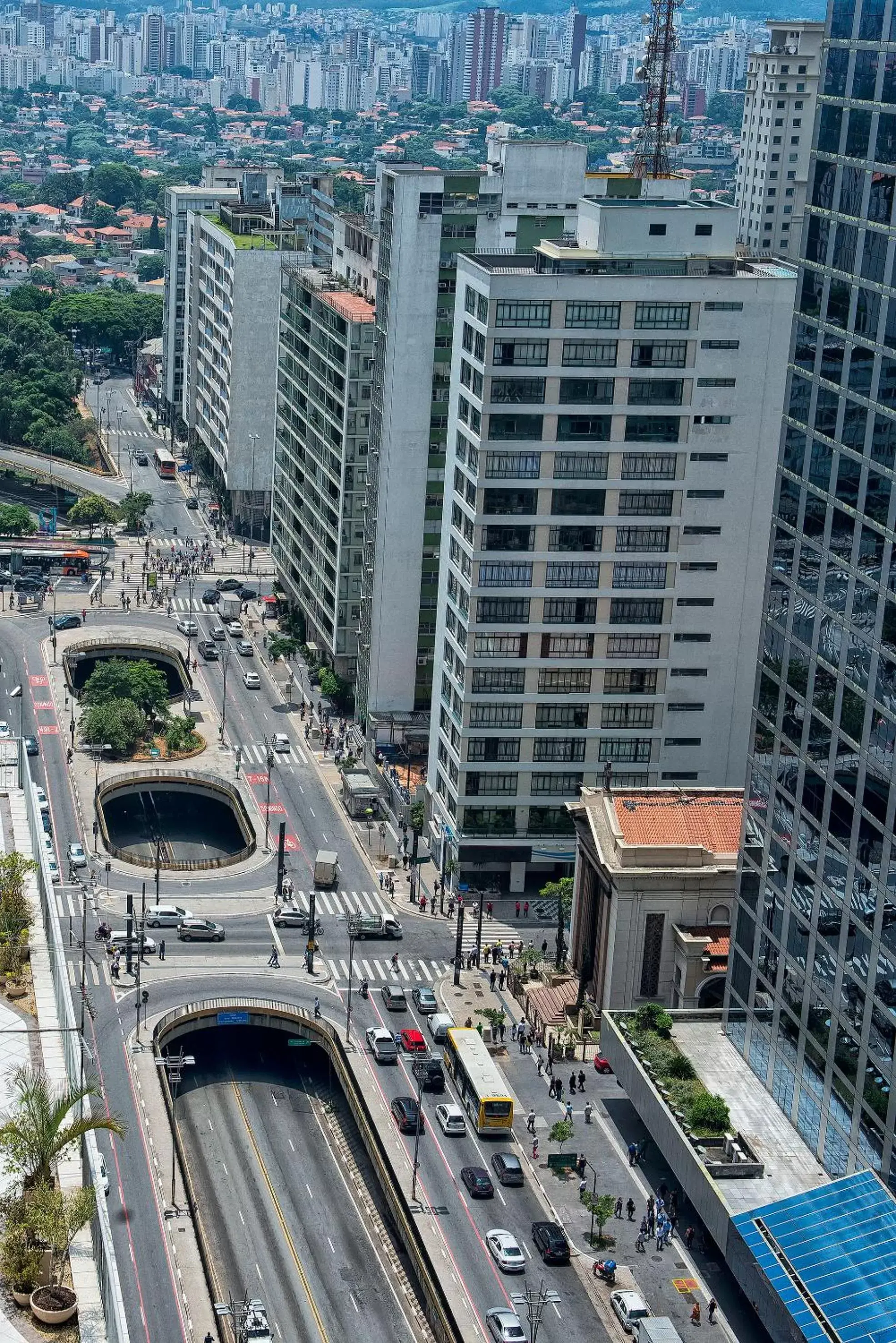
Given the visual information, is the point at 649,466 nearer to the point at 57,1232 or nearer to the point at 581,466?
the point at 581,466

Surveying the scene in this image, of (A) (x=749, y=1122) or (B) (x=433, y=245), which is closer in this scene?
(A) (x=749, y=1122)

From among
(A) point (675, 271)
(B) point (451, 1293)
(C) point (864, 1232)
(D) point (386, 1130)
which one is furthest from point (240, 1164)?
(A) point (675, 271)

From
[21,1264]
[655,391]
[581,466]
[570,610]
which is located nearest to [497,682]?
[570,610]

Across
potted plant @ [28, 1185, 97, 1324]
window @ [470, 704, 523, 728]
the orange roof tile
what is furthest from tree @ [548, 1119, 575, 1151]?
window @ [470, 704, 523, 728]

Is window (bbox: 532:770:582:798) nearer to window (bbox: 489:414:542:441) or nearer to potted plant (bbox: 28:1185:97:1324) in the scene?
window (bbox: 489:414:542:441)

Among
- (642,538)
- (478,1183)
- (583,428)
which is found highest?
(583,428)

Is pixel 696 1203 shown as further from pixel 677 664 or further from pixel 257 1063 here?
pixel 677 664
